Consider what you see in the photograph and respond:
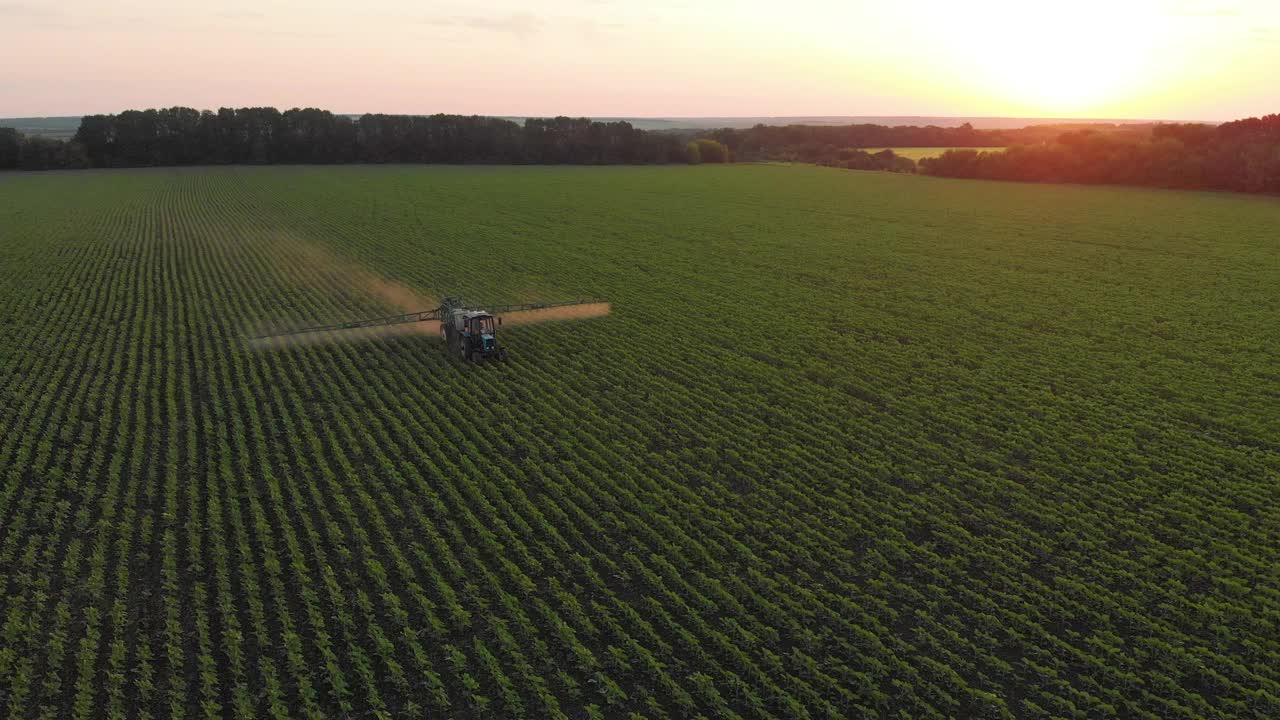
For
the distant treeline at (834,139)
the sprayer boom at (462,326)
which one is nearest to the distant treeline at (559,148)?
the distant treeline at (834,139)

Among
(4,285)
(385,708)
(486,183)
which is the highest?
(486,183)

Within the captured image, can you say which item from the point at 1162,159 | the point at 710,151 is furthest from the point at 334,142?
the point at 1162,159

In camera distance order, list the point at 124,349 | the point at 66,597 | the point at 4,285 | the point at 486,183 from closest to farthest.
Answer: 1. the point at 66,597
2. the point at 124,349
3. the point at 4,285
4. the point at 486,183

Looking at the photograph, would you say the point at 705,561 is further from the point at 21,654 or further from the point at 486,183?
the point at 486,183

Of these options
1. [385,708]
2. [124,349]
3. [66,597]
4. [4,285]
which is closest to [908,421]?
[385,708]

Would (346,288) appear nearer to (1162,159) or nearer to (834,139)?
(1162,159)

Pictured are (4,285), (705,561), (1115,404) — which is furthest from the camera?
(4,285)

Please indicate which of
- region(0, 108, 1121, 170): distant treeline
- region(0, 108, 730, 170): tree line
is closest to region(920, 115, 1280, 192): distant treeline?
region(0, 108, 1121, 170): distant treeline
